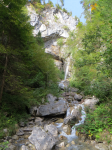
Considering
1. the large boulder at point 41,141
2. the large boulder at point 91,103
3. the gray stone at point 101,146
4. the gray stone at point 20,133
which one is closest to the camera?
the large boulder at point 41,141

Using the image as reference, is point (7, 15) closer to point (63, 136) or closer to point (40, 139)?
point (40, 139)

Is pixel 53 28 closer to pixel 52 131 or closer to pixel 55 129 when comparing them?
pixel 55 129

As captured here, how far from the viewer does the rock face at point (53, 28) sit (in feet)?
106

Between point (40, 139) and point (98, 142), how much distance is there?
2.83 metres

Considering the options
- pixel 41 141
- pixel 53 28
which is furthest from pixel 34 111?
pixel 53 28

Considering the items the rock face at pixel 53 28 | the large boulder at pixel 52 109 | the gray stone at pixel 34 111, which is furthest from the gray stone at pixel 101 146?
the rock face at pixel 53 28

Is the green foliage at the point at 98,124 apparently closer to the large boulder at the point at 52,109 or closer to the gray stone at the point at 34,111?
the large boulder at the point at 52,109

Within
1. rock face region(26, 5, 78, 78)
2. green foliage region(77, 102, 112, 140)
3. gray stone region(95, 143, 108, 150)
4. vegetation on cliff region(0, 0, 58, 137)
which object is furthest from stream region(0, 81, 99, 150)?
rock face region(26, 5, 78, 78)

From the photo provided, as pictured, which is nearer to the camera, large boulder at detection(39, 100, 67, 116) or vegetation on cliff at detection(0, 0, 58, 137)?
vegetation on cliff at detection(0, 0, 58, 137)

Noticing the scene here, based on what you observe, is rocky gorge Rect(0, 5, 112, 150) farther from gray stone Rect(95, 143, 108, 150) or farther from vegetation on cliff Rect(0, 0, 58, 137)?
vegetation on cliff Rect(0, 0, 58, 137)

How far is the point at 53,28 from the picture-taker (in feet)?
112

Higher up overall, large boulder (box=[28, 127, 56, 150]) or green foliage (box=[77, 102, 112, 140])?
green foliage (box=[77, 102, 112, 140])

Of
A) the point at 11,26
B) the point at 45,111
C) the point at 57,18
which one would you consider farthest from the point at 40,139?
the point at 57,18

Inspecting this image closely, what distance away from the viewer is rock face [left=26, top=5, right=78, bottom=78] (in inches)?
1277
